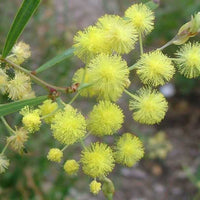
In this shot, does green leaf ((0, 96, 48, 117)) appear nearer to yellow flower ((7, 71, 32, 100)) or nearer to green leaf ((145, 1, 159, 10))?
yellow flower ((7, 71, 32, 100))

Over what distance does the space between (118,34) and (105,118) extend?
0.86 ft

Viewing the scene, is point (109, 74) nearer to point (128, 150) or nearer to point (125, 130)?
point (128, 150)

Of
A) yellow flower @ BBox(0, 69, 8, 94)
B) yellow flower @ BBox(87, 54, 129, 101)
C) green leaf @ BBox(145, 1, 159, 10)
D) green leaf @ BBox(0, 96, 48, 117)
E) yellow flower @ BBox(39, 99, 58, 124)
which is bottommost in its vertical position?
green leaf @ BBox(0, 96, 48, 117)

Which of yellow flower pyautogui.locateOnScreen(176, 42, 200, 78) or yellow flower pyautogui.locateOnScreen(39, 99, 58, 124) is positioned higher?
yellow flower pyautogui.locateOnScreen(176, 42, 200, 78)

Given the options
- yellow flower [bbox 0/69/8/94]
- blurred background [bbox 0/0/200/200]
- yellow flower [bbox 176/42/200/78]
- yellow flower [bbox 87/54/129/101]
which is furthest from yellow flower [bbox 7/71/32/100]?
blurred background [bbox 0/0/200/200]

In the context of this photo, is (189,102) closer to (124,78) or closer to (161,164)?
(161,164)

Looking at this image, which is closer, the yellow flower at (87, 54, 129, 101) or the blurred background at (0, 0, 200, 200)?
the yellow flower at (87, 54, 129, 101)

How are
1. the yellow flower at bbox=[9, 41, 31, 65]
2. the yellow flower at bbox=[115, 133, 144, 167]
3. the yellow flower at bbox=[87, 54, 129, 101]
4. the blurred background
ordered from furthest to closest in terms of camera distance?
the blurred background, the yellow flower at bbox=[9, 41, 31, 65], the yellow flower at bbox=[115, 133, 144, 167], the yellow flower at bbox=[87, 54, 129, 101]

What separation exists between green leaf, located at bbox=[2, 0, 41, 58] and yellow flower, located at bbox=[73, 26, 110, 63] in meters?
0.18

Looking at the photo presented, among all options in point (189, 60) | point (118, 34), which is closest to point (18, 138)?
point (118, 34)

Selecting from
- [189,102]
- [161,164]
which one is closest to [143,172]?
[161,164]

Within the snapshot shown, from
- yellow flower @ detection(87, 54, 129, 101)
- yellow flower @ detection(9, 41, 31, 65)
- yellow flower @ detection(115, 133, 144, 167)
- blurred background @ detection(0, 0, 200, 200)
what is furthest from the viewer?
blurred background @ detection(0, 0, 200, 200)

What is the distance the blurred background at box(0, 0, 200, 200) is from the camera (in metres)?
2.76

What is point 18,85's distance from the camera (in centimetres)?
148
